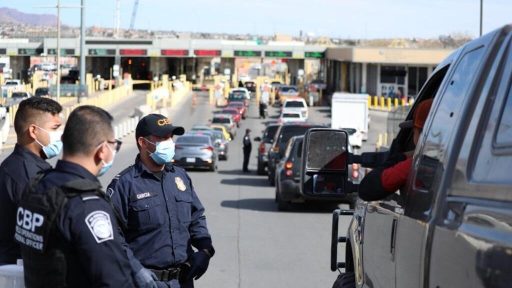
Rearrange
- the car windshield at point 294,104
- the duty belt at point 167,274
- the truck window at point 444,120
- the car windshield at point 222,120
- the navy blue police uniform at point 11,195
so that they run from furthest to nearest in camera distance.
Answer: the car windshield at point 294,104, the car windshield at point 222,120, the duty belt at point 167,274, the navy blue police uniform at point 11,195, the truck window at point 444,120

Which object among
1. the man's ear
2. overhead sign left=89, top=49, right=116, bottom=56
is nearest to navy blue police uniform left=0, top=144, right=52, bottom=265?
the man's ear

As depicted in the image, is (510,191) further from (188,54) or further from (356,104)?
(188,54)

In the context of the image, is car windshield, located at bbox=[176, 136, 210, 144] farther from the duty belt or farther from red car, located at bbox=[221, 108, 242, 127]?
red car, located at bbox=[221, 108, 242, 127]

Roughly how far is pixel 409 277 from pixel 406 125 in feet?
6.21

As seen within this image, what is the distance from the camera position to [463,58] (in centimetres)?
458

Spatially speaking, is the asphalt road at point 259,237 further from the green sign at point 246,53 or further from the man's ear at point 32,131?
the green sign at point 246,53

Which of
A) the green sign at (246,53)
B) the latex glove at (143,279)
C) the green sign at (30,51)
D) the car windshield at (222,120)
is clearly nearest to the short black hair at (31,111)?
the latex glove at (143,279)

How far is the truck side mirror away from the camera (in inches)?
233

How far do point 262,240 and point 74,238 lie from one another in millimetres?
12515

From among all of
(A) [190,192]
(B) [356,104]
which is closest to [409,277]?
(A) [190,192]

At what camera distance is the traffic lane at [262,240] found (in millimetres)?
12750

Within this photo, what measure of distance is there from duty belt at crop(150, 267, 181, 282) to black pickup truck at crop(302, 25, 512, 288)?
1577mm

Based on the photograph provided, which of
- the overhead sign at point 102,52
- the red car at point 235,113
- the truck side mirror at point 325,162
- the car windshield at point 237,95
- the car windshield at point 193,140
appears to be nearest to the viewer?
the truck side mirror at point 325,162

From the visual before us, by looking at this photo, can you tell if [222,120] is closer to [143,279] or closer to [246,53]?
[246,53]
